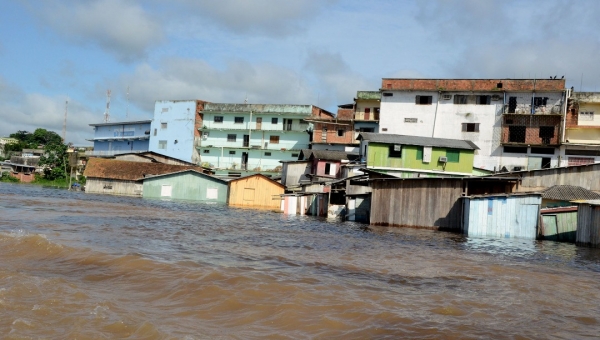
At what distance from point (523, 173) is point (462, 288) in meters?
20.4

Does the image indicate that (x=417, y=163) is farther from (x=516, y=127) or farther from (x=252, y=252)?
(x=252, y=252)

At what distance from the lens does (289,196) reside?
34.6 meters

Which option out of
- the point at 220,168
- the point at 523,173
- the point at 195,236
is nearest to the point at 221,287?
the point at 195,236

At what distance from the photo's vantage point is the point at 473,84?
1809 inches

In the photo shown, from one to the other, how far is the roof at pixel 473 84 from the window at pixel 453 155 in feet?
31.4

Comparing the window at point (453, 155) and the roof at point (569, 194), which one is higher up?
the window at point (453, 155)

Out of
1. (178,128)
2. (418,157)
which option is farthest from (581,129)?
(178,128)

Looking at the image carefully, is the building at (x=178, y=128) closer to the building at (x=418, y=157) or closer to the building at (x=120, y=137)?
the building at (x=120, y=137)

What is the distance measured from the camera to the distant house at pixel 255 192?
4362 centimetres

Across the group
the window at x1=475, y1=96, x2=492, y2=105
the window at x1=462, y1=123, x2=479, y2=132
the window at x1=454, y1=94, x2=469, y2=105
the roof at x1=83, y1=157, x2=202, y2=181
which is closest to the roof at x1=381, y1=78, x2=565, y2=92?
the window at x1=454, y1=94, x2=469, y2=105

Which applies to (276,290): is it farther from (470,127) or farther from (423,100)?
(423,100)

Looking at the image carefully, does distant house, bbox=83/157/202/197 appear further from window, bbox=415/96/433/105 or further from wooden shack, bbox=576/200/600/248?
wooden shack, bbox=576/200/600/248

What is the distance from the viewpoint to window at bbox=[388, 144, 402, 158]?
38281 millimetres

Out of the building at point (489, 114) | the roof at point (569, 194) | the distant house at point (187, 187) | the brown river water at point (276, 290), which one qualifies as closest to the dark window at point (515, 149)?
the building at point (489, 114)
